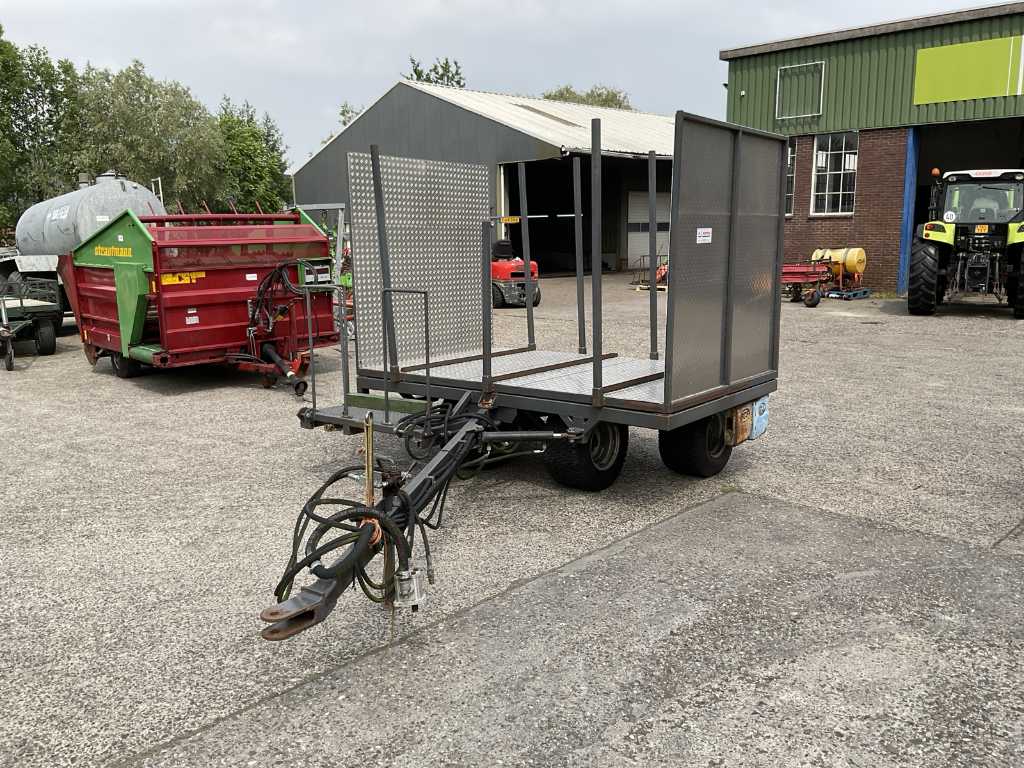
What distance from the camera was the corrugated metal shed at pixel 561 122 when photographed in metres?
25.1

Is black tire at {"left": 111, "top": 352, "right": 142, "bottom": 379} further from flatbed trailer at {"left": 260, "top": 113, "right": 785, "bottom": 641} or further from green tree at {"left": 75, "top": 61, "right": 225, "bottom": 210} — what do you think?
green tree at {"left": 75, "top": 61, "right": 225, "bottom": 210}

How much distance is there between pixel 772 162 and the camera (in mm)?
5750

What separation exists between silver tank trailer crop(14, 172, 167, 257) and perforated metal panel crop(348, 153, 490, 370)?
877cm

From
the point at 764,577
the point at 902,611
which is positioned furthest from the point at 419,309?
the point at 902,611

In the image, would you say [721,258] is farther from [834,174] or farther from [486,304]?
[834,174]

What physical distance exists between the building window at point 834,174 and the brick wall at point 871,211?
14 centimetres

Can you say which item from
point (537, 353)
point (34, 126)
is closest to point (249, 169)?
point (34, 126)

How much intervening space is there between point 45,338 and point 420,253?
822cm

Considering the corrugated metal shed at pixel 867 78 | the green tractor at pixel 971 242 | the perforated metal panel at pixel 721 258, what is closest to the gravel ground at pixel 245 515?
the perforated metal panel at pixel 721 258

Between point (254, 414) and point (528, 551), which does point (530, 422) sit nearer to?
point (528, 551)

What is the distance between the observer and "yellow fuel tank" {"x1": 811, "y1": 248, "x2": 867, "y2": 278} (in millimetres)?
19984

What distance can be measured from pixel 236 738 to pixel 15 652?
51.0 inches

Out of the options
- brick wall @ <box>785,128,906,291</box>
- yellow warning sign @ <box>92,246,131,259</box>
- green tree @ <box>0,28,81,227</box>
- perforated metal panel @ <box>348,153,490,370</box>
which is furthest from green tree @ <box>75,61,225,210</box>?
perforated metal panel @ <box>348,153,490,370</box>

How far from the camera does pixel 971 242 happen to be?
52.5 ft
